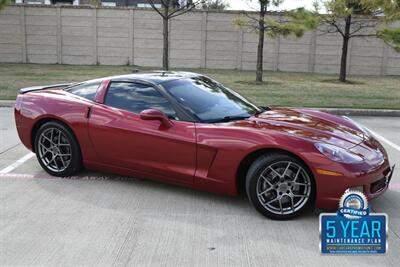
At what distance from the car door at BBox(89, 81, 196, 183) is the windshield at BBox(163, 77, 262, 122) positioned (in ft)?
0.58

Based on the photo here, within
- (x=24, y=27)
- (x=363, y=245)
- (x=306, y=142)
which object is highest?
(x=24, y=27)

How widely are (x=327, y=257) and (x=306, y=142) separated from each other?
3.51ft

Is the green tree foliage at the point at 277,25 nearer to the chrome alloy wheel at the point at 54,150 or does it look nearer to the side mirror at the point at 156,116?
the chrome alloy wheel at the point at 54,150

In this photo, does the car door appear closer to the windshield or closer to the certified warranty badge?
the windshield

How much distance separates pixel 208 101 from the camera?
519 centimetres

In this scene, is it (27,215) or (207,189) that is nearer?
(27,215)

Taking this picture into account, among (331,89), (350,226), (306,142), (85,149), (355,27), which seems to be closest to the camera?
(350,226)

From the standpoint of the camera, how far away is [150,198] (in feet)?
16.3

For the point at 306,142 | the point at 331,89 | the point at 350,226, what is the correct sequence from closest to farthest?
the point at 350,226 → the point at 306,142 → the point at 331,89

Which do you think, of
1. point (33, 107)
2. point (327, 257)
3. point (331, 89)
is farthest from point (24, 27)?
point (327, 257)

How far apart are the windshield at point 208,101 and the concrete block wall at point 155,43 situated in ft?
67.4

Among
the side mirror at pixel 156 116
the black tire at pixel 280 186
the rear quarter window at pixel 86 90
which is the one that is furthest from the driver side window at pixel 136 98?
the black tire at pixel 280 186

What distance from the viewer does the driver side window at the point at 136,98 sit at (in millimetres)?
5039

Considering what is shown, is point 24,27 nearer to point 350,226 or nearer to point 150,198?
point 150,198
